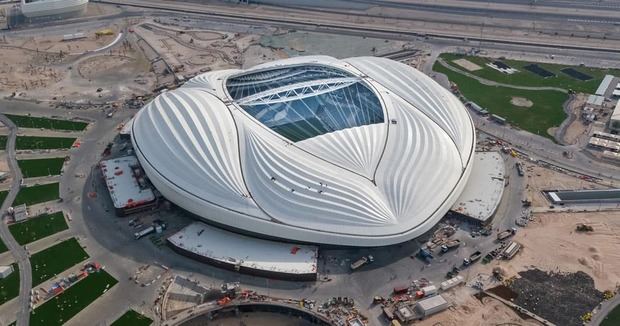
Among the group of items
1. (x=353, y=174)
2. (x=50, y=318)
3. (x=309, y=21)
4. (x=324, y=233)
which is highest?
(x=309, y=21)

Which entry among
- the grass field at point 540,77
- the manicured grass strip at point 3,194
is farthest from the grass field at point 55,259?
the grass field at point 540,77

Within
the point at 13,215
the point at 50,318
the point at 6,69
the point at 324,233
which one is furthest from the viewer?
the point at 6,69

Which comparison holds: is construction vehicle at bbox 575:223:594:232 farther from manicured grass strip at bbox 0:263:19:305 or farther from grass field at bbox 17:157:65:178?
grass field at bbox 17:157:65:178

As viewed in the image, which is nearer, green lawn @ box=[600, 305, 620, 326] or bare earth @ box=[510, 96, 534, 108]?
green lawn @ box=[600, 305, 620, 326]

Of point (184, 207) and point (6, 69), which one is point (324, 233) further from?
point (6, 69)

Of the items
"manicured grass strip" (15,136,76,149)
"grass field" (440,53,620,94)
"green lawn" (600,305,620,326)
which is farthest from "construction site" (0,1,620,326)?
"grass field" (440,53,620,94)

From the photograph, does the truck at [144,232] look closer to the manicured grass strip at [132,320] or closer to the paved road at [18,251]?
the manicured grass strip at [132,320]

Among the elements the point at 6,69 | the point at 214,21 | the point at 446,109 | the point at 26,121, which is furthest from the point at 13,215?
the point at 214,21
